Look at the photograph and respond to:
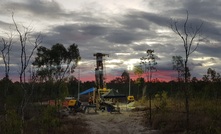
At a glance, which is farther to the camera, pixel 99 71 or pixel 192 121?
pixel 99 71

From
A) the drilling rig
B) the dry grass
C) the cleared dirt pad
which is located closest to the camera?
the dry grass

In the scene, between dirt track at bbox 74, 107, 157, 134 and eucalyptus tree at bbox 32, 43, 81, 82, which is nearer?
dirt track at bbox 74, 107, 157, 134

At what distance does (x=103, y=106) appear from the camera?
123ft

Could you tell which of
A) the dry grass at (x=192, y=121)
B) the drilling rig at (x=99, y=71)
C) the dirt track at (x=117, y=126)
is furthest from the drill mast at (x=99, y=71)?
the dry grass at (x=192, y=121)

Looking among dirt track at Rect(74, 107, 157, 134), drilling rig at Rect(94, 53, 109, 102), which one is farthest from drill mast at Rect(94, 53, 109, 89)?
dirt track at Rect(74, 107, 157, 134)

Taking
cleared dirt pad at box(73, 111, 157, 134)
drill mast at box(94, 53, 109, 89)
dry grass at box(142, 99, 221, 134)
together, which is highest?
drill mast at box(94, 53, 109, 89)

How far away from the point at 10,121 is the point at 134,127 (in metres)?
11.7

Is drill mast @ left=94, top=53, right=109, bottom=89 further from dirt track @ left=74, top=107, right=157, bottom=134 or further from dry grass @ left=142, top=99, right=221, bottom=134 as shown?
dry grass @ left=142, top=99, right=221, bottom=134

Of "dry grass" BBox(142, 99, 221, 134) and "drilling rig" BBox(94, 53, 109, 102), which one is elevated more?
"drilling rig" BBox(94, 53, 109, 102)

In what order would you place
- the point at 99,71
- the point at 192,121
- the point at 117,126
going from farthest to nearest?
the point at 99,71 < the point at 117,126 < the point at 192,121

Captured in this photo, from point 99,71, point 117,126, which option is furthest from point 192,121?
A: point 99,71

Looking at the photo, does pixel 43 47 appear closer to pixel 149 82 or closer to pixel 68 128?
pixel 149 82

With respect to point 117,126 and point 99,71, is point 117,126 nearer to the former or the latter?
point 117,126

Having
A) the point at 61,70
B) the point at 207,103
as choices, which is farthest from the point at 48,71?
the point at 207,103
